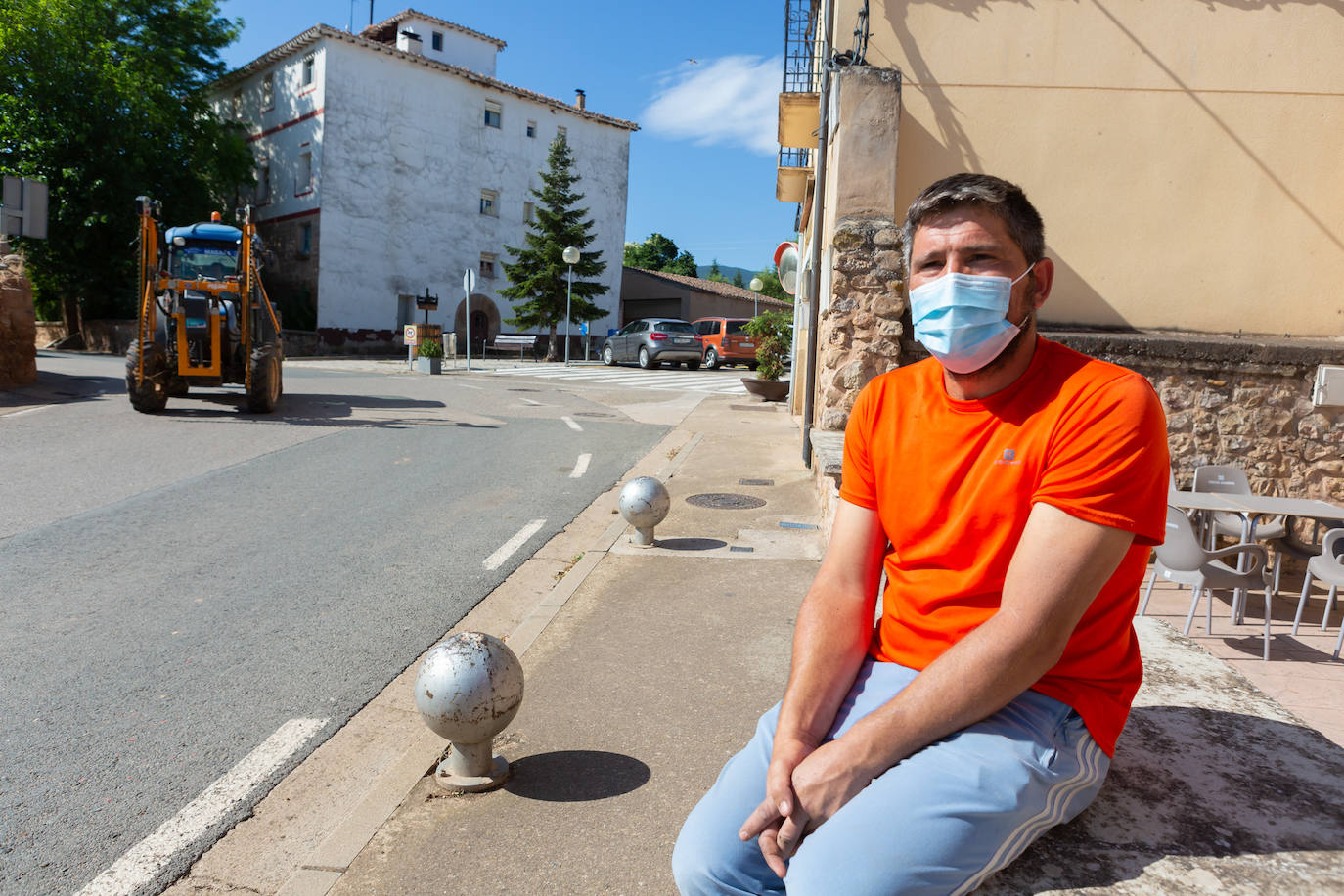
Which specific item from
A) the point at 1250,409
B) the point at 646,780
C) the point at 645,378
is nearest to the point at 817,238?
the point at 1250,409

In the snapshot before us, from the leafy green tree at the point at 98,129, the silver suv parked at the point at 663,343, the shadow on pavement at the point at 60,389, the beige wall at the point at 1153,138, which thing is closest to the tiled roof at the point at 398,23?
the leafy green tree at the point at 98,129

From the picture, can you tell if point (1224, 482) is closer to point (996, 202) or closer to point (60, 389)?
point (996, 202)

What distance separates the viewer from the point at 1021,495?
205 centimetres

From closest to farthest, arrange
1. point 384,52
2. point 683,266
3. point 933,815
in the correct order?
point 933,815 → point 384,52 → point 683,266

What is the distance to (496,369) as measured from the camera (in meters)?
28.3

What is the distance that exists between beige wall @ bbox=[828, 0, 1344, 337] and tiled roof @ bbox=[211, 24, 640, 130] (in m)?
32.2

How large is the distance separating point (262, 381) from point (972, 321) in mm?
13063

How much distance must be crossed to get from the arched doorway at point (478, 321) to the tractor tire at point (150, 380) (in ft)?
88.8

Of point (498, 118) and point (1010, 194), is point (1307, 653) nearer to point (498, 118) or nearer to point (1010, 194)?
point (1010, 194)

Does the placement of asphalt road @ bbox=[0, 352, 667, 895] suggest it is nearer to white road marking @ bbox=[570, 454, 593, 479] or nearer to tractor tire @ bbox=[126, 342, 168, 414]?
white road marking @ bbox=[570, 454, 593, 479]

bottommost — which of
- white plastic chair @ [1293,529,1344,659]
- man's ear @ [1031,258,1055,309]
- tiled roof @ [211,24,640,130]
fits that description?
white plastic chair @ [1293,529,1344,659]

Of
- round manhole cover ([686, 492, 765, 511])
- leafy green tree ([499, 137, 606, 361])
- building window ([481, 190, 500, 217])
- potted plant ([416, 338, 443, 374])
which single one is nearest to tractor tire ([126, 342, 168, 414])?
round manhole cover ([686, 492, 765, 511])

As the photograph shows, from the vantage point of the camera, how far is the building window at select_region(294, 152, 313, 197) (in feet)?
118

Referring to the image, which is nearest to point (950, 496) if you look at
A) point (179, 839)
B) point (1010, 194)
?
point (1010, 194)
